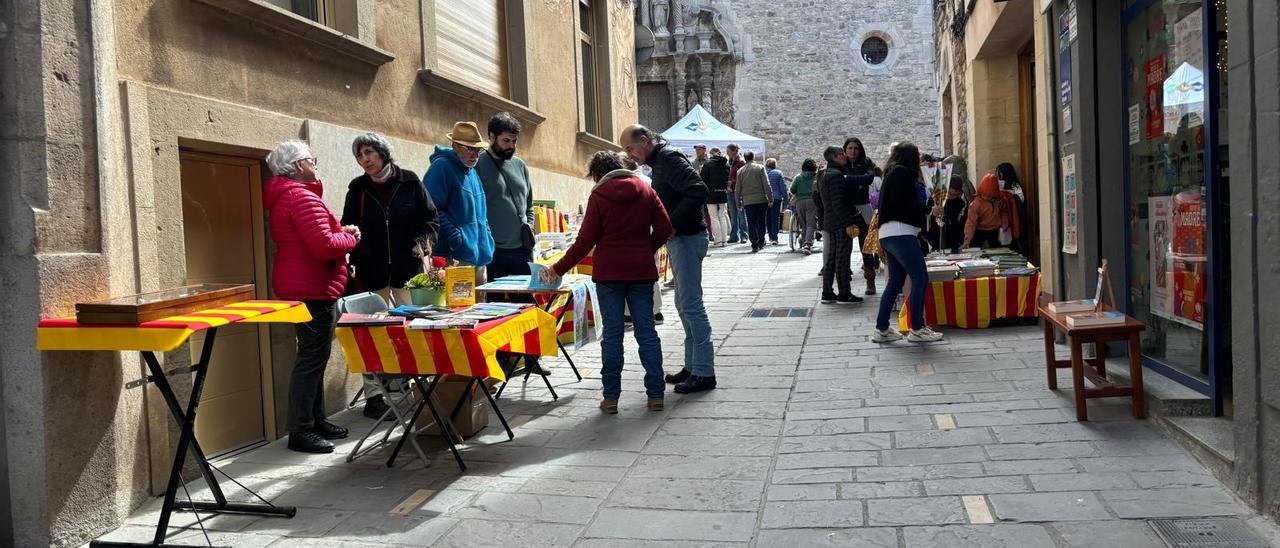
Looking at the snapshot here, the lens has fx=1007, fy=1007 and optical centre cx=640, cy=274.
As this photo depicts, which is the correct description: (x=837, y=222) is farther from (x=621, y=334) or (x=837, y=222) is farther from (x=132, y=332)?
(x=132, y=332)

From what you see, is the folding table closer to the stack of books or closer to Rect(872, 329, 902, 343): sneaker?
Rect(872, 329, 902, 343): sneaker

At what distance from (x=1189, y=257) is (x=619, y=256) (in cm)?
300

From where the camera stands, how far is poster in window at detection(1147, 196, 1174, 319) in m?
5.39

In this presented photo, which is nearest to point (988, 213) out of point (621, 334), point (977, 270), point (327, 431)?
point (977, 270)

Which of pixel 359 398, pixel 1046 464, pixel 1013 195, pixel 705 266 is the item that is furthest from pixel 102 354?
pixel 705 266

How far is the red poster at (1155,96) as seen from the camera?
5.40 m

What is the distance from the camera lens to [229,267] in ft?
18.2

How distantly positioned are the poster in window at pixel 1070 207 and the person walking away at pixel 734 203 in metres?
10.5

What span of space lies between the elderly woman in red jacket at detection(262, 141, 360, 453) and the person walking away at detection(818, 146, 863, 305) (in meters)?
5.61

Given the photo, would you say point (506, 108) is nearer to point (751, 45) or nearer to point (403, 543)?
point (403, 543)

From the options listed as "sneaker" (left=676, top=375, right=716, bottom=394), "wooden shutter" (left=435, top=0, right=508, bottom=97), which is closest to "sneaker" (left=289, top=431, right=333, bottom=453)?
"sneaker" (left=676, top=375, right=716, bottom=394)

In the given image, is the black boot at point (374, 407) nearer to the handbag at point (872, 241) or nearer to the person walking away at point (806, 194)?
the handbag at point (872, 241)

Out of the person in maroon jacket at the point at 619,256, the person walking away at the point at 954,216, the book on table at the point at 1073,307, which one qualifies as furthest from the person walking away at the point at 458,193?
the person walking away at the point at 954,216

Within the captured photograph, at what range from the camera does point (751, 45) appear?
3008cm
